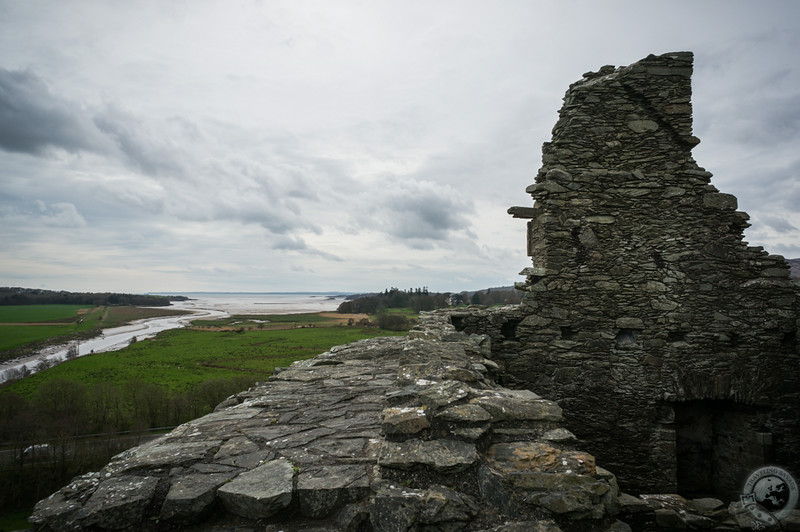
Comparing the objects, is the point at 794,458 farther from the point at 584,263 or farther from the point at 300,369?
the point at 300,369

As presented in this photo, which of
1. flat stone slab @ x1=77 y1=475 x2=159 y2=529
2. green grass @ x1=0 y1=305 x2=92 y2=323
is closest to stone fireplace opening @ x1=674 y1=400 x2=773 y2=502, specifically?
flat stone slab @ x1=77 y1=475 x2=159 y2=529

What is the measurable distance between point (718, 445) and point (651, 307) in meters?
3.28

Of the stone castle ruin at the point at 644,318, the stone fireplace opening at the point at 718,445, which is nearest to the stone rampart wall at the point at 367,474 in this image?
the stone castle ruin at the point at 644,318

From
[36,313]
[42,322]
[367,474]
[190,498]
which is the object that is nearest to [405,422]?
[367,474]

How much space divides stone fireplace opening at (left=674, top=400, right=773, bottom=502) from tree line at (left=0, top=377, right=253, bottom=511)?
25948mm

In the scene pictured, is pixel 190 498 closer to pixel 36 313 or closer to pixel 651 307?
pixel 651 307

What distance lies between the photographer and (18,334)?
33625mm

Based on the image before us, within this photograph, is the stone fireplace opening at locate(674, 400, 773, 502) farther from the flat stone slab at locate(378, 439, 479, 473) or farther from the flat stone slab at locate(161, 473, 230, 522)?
the flat stone slab at locate(161, 473, 230, 522)

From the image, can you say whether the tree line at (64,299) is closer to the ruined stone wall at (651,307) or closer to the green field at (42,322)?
the green field at (42,322)

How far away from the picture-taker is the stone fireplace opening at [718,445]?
7656mm

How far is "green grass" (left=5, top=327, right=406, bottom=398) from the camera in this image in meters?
32.3

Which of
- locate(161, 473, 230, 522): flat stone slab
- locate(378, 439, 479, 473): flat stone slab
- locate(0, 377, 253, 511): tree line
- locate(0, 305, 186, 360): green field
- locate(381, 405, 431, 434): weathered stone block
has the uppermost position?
locate(381, 405, 431, 434): weathered stone block

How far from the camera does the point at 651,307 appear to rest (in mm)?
8062

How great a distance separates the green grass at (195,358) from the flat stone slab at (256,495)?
21.8 metres
